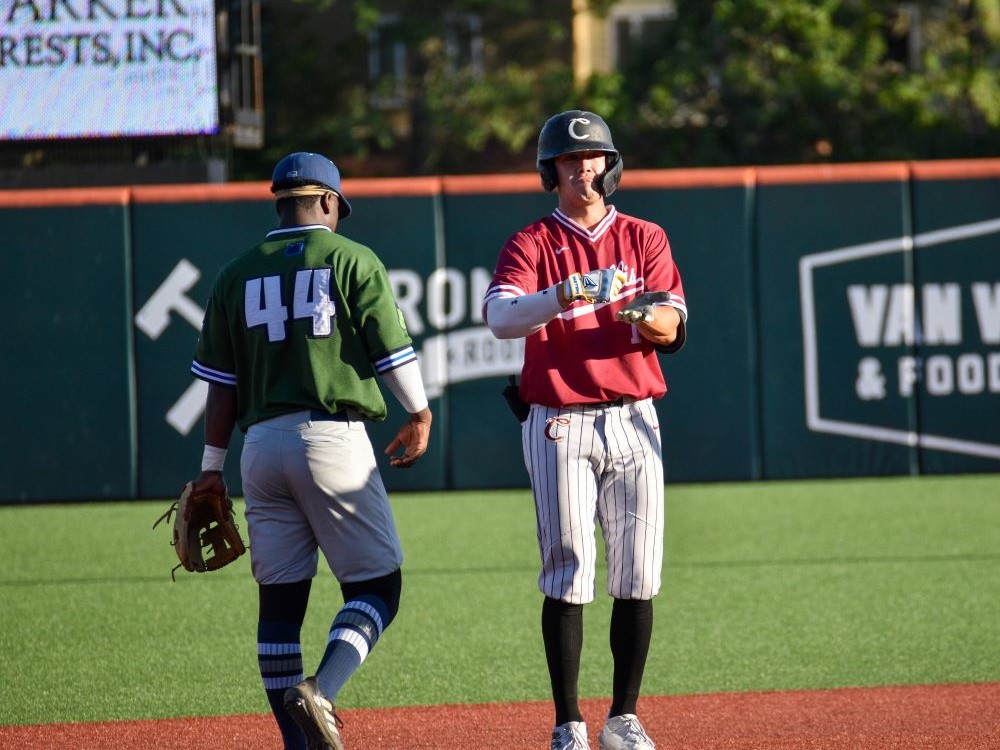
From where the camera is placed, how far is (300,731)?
3773mm

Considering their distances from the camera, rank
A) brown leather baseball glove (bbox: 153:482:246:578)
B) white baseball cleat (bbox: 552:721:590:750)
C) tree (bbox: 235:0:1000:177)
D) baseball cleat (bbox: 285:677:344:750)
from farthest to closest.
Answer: tree (bbox: 235:0:1000:177)
brown leather baseball glove (bbox: 153:482:246:578)
white baseball cleat (bbox: 552:721:590:750)
baseball cleat (bbox: 285:677:344:750)

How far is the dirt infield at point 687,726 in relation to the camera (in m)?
4.21

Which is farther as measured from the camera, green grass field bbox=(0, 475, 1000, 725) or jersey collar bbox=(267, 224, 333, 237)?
green grass field bbox=(0, 475, 1000, 725)

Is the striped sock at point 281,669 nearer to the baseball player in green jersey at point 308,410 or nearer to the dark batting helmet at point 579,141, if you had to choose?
the baseball player in green jersey at point 308,410

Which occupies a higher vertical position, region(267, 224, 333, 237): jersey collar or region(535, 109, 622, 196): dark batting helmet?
region(535, 109, 622, 196): dark batting helmet

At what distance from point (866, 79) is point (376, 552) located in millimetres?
16648

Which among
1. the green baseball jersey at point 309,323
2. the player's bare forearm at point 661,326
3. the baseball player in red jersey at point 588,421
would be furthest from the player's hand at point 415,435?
the player's bare forearm at point 661,326

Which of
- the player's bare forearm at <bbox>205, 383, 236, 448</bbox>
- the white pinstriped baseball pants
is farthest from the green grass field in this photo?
the player's bare forearm at <bbox>205, 383, 236, 448</bbox>

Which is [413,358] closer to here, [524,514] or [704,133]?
[524,514]

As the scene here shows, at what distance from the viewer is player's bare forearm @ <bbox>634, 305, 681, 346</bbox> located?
3783 mm

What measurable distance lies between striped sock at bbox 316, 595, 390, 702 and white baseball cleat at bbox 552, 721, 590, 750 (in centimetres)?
60

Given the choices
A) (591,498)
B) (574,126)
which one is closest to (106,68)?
(574,126)

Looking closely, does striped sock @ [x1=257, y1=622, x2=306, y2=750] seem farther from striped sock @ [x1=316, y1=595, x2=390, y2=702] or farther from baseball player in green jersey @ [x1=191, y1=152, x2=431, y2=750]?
striped sock @ [x1=316, y1=595, x2=390, y2=702]

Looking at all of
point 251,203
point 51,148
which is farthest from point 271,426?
point 51,148
